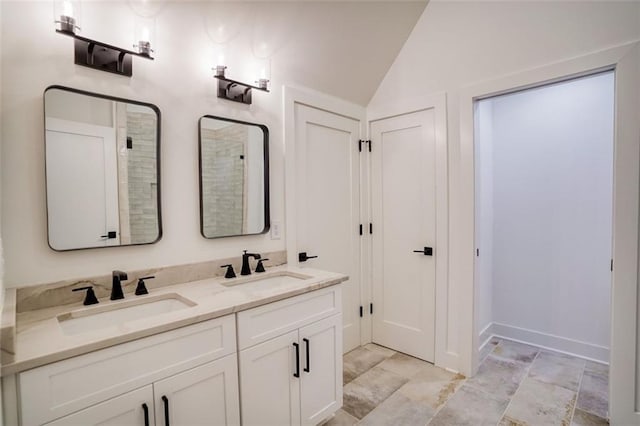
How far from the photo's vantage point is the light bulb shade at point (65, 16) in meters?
1.32

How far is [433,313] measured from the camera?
2643 millimetres

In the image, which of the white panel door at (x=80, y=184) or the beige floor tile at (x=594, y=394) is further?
the beige floor tile at (x=594, y=394)

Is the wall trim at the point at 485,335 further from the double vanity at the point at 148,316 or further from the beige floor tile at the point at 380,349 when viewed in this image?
the double vanity at the point at 148,316

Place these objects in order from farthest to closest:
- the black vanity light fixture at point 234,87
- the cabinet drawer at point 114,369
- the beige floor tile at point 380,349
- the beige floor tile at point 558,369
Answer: the beige floor tile at point 380,349, the beige floor tile at point 558,369, the black vanity light fixture at point 234,87, the cabinet drawer at point 114,369

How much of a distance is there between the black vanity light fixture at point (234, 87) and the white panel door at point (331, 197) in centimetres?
44

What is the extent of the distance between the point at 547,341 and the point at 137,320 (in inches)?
132

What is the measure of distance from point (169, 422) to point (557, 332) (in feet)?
10.5

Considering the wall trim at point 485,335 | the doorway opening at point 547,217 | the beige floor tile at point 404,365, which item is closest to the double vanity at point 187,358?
the beige floor tile at point 404,365

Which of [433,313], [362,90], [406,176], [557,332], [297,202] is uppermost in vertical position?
[362,90]

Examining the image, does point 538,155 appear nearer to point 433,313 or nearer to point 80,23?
point 433,313

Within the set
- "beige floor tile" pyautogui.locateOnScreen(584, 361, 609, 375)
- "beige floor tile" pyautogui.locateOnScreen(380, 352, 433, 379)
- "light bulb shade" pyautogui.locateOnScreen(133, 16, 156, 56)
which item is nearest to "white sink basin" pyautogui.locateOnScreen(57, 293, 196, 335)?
"light bulb shade" pyautogui.locateOnScreen(133, 16, 156, 56)

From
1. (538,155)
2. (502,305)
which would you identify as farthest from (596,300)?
(538,155)

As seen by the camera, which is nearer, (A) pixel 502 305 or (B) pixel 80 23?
(B) pixel 80 23

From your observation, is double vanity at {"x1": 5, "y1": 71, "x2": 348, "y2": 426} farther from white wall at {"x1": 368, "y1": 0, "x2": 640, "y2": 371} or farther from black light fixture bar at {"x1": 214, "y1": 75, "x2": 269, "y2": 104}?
white wall at {"x1": 368, "y1": 0, "x2": 640, "y2": 371}
